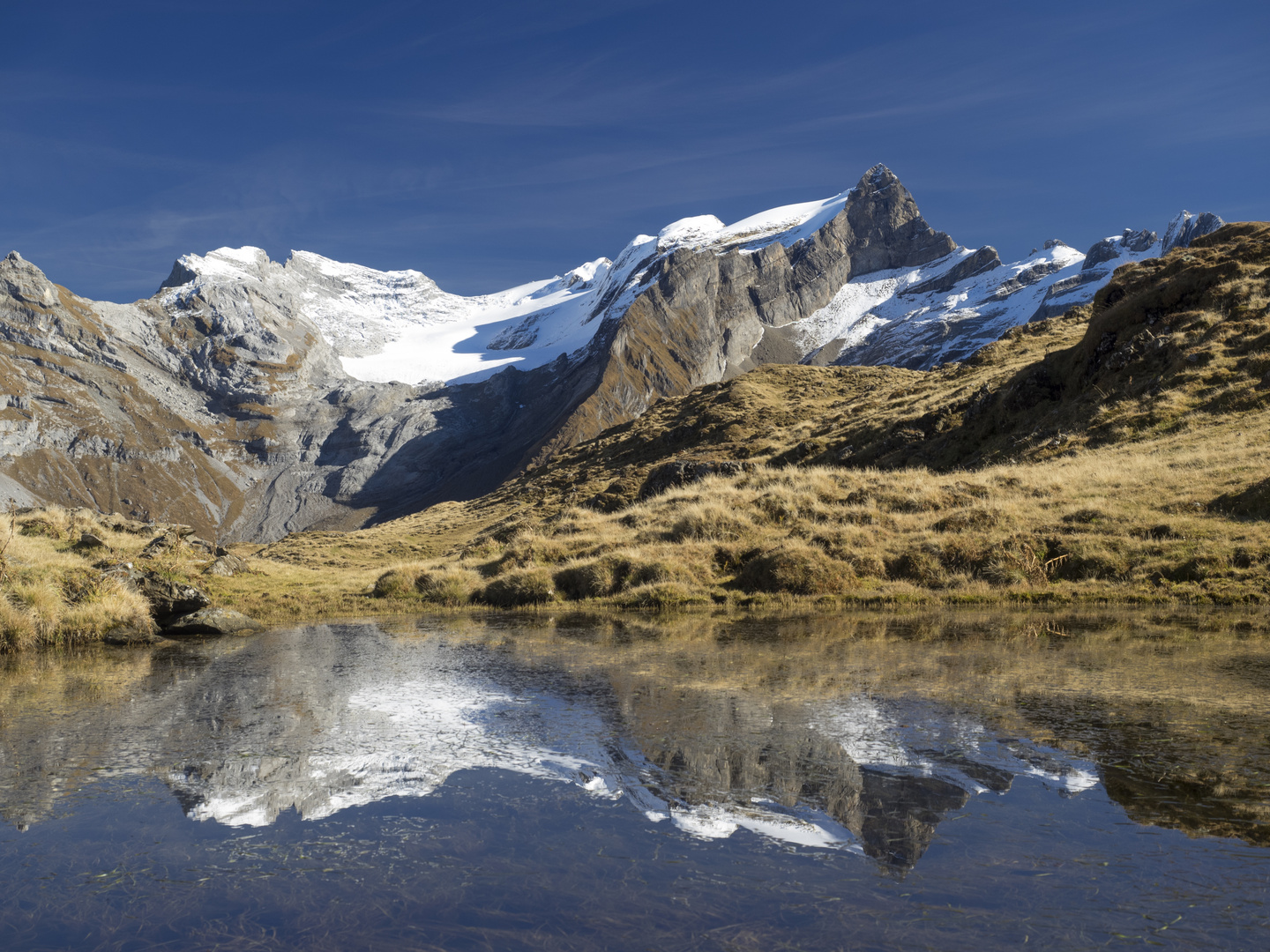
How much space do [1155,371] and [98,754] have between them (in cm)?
3846

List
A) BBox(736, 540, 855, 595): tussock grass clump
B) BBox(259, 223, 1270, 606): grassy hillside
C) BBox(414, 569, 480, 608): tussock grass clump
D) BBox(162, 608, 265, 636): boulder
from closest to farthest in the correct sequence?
BBox(259, 223, 1270, 606): grassy hillside < BBox(162, 608, 265, 636): boulder < BBox(736, 540, 855, 595): tussock grass clump < BBox(414, 569, 480, 608): tussock grass clump

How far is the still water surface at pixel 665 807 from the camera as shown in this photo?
4.97 meters

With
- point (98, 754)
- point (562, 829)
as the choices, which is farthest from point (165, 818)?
point (562, 829)

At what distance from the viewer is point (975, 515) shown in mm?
22391

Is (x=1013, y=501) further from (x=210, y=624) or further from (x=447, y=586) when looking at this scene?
(x=210, y=624)

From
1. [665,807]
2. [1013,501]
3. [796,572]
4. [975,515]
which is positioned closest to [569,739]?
[665,807]

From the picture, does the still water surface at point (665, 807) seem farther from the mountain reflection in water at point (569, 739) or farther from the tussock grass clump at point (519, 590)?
the tussock grass clump at point (519, 590)

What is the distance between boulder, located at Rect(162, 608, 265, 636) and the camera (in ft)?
64.5

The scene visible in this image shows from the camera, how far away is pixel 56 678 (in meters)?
13.4

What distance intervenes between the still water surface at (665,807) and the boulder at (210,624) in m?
7.45

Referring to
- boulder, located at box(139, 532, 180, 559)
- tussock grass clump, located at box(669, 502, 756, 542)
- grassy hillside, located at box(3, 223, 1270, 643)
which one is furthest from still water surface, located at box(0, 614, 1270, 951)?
boulder, located at box(139, 532, 180, 559)

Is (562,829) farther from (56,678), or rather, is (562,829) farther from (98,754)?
(56,678)

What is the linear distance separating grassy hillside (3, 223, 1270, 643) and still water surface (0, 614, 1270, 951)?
22.0 ft

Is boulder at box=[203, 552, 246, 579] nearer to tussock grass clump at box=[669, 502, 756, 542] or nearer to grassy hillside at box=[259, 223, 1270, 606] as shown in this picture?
grassy hillside at box=[259, 223, 1270, 606]
